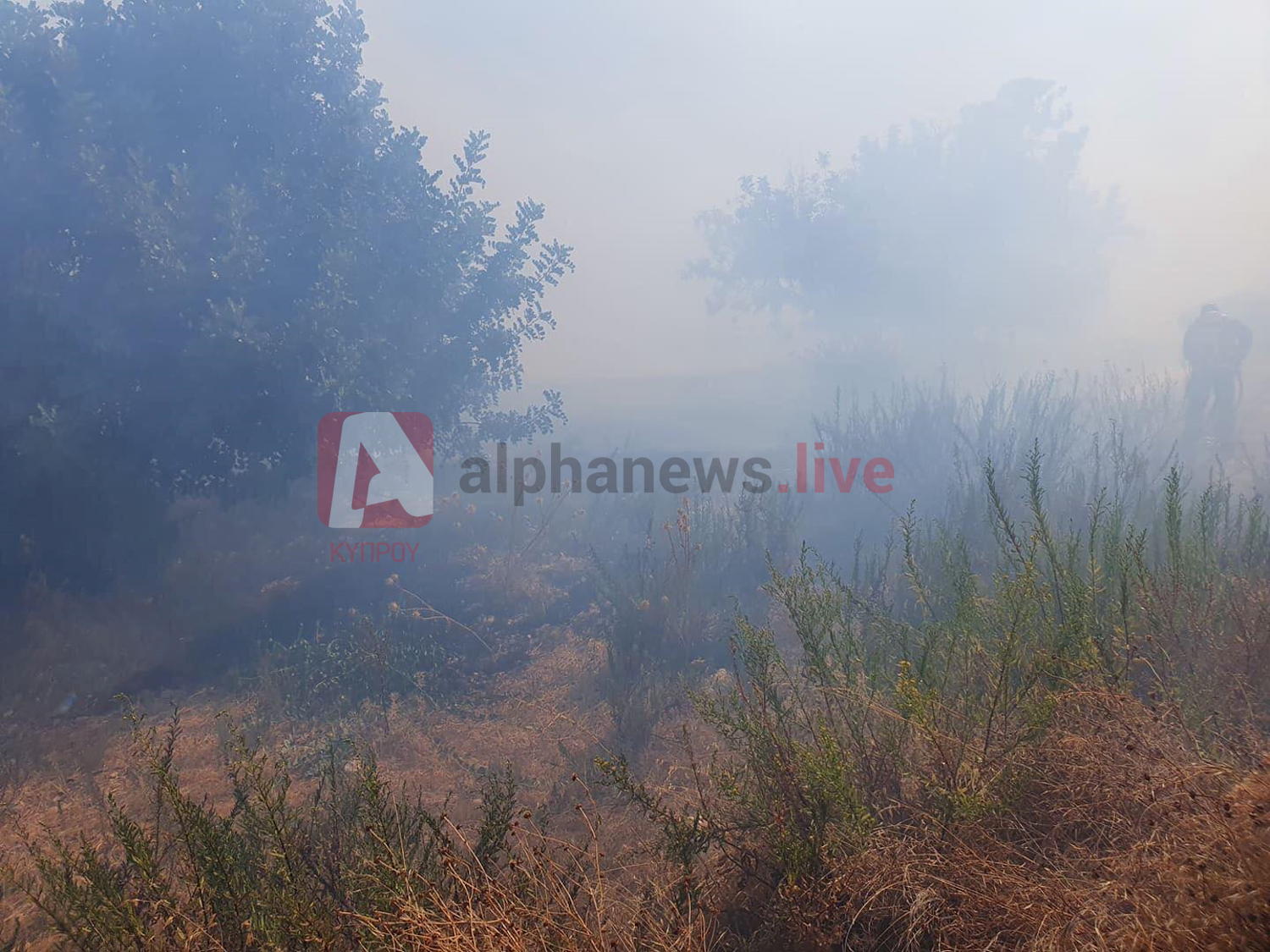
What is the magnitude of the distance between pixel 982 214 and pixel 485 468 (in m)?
13.1

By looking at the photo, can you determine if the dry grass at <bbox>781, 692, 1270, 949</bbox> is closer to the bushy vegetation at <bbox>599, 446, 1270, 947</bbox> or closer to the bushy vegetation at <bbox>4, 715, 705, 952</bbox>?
the bushy vegetation at <bbox>599, 446, 1270, 947</bbox>

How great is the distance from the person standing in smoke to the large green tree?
1195cm

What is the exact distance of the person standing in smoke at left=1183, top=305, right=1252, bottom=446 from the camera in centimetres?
1235

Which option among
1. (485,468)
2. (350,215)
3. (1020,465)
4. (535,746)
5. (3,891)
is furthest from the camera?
(485,468)

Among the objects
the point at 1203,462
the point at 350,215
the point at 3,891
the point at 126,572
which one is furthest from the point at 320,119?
the point at 1203,462

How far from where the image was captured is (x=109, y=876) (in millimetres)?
2162

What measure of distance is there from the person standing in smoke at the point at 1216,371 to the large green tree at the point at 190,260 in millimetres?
11950

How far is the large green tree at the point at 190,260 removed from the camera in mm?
6039

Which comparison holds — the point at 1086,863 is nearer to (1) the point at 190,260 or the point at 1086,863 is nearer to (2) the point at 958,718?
(2) the point at 958,718

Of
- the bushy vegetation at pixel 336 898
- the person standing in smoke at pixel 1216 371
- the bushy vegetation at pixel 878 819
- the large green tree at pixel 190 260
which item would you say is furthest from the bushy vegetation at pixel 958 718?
the person standing in smoke at pixel 1216 371

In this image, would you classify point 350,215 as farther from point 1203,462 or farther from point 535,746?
point 1203,462

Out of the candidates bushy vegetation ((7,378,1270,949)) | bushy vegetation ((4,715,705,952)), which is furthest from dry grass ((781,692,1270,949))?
bushy vegetation ((4,715,705,952))
